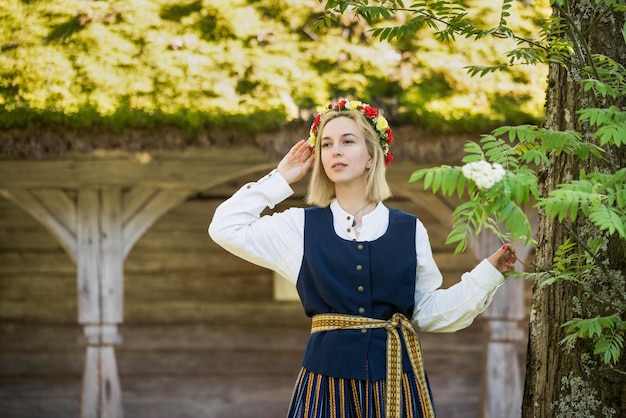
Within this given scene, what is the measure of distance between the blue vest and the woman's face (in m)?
0.18

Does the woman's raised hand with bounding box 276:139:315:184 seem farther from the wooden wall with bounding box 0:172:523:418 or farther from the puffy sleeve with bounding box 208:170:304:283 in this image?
the wooden wall with bounding box 0:172:523:418

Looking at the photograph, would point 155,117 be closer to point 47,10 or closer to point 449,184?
point 47,10

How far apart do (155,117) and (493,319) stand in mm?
2573

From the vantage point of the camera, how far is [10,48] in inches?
247

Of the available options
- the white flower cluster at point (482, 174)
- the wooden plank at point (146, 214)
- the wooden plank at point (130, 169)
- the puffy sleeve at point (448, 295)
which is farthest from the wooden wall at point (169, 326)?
the white flower cluster at point (482, 174)

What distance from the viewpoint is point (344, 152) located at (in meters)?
3.05

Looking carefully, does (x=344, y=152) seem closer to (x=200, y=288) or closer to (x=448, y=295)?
(x=448, y=295)

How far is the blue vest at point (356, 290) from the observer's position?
2943mm

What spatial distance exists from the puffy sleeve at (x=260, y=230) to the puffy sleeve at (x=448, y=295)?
37cm

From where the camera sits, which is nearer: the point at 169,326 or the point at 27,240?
the point at 27,240

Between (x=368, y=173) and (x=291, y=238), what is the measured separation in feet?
1.03

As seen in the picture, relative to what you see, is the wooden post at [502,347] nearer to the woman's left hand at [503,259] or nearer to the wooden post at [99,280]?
the wooden post at [99,280]

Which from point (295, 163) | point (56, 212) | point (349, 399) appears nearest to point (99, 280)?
point (56, 212)

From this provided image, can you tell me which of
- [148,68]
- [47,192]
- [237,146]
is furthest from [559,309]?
[47,192]
